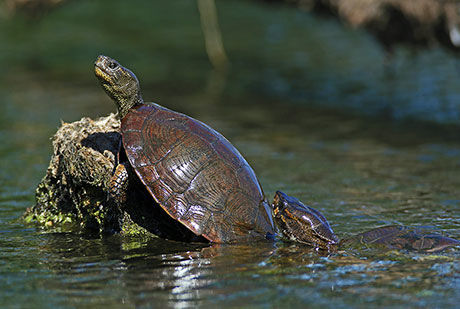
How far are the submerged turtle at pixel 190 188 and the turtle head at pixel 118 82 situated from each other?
0.5 inches

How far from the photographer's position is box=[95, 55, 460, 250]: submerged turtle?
5.69 metres

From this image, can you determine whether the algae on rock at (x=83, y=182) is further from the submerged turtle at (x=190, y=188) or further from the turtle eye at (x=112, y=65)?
the turtle eye at (x=112, y=65)

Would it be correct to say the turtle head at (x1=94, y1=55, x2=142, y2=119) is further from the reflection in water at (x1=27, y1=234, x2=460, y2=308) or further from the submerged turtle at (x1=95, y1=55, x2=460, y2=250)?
the reflection in water at (x1=27, y1=234, x2=460, y2=308)

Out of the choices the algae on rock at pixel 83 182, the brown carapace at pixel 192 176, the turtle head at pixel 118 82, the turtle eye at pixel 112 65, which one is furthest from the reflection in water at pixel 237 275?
the turtle eye at pixel 112 65

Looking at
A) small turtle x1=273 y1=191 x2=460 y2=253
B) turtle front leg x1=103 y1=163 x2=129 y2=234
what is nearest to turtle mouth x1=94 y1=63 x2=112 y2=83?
turtle front leg x1=103 y1=163 x2=129 y2=234

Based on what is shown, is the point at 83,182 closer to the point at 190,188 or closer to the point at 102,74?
the point at 102,74

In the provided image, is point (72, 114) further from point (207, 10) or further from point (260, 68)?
point (207, 10)

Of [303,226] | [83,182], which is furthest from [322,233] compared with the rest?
[83,182]

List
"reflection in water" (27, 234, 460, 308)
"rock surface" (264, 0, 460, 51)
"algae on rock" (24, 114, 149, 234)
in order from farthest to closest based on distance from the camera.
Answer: "rock surface" (264, 0, 460, 51) → "algae on rock" (24, 114, 149, 234) → "reflection in water" (27, 234, 460, 308)

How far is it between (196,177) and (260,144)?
5165 mm

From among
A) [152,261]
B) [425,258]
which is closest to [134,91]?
[152,261]

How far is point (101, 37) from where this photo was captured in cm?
1978

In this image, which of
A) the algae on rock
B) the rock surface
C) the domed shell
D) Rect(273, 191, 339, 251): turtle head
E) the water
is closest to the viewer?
the water

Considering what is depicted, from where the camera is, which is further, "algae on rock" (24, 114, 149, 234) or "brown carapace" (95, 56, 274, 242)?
"algae on rock" (24, 114, 149, 234)
